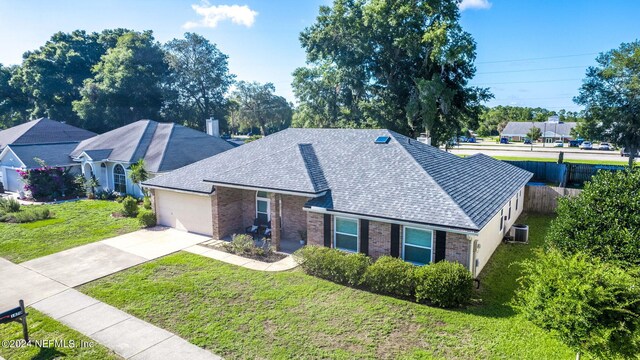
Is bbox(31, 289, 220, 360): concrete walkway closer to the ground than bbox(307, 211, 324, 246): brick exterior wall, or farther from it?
closer to the ground

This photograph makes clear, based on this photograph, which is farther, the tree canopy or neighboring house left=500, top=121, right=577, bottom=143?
neighboring house left=500, top=121, right=577, bottom=143

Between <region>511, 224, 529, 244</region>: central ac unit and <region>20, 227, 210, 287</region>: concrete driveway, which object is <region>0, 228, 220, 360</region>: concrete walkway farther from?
<region>511, 224, 529, 244</region>: central ac unit

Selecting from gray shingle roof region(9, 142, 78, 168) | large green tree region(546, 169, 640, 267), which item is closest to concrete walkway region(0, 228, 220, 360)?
large green tree region(546, 169, 640, 267)

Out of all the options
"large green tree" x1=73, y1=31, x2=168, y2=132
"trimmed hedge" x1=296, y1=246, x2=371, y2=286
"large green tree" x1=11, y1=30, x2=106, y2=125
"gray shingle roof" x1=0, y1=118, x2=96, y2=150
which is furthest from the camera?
"large green tree" x1=11, y1=30, x2=106, y2=125

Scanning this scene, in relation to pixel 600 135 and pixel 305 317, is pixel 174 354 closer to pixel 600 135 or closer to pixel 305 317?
pixel 305 317

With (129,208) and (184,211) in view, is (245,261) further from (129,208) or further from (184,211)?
(129,208)

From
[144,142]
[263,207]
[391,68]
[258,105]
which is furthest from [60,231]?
[258,105]

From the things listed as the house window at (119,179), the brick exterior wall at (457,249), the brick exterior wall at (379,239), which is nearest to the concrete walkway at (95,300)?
the brick exterior wall at (379,239)
